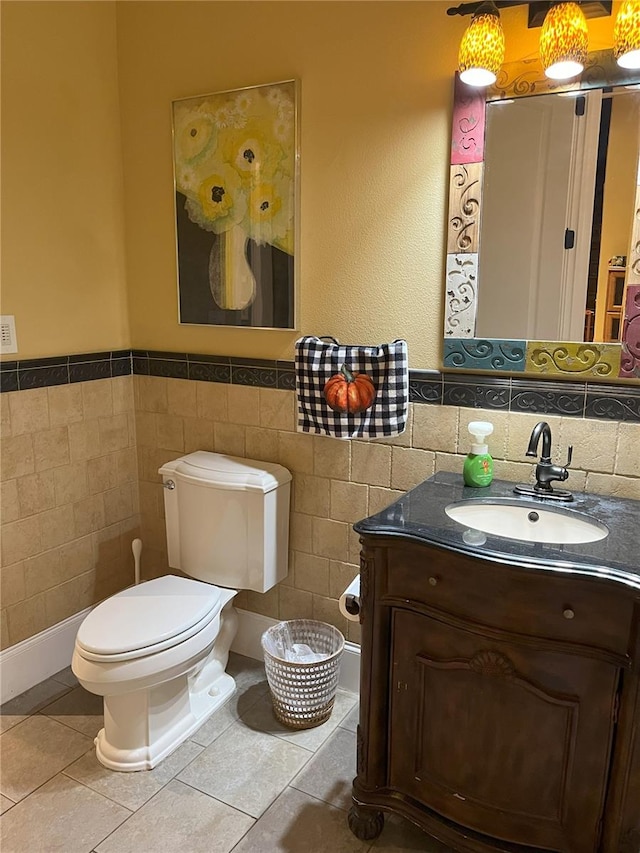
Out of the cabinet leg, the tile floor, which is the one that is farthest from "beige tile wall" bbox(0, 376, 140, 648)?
the cabinet leg

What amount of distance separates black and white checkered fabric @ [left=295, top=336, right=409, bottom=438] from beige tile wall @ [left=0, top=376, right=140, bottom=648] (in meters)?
0.89

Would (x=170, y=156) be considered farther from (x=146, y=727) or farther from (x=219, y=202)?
(x=146, y=727)

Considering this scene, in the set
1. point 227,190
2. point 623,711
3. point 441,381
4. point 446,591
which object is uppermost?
point 227,190

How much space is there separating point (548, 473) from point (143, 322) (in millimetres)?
1628

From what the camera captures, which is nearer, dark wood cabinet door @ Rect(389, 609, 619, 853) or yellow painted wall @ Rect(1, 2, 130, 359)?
dark wood cabinet door @ Rect(389, 609, 619, 853)

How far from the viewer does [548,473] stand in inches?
69.7

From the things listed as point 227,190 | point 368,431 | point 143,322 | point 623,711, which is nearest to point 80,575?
point 143,322

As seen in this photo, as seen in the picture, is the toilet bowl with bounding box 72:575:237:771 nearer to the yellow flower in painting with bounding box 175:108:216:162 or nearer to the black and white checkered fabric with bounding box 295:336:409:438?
the black and white checkered fabric with bounding box 295:336:409:438

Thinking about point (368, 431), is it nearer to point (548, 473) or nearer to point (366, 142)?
point (548, 473)

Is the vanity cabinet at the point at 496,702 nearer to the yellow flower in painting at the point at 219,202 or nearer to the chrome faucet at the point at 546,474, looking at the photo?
the chrome faucet at the point at 546,474

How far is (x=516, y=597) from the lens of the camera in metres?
1.42

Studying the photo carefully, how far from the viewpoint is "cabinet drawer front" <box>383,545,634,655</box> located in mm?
1351

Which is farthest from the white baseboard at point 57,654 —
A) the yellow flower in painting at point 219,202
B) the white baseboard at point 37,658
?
the yellow flower in painting at point 219,202

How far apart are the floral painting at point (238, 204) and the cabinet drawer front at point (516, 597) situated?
104 cm
